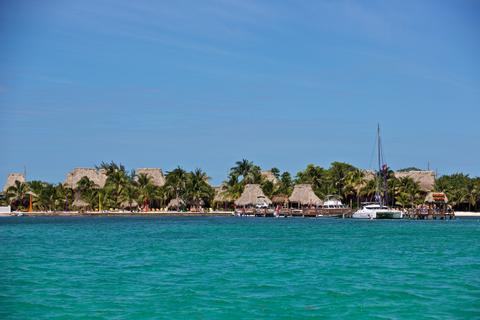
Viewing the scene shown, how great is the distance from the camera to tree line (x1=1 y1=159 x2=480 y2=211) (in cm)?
9256

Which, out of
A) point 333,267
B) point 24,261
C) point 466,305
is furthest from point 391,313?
point 24,261

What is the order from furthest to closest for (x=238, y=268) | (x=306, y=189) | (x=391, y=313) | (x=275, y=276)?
(x=306, y=189), (x=238, y=268), (x=275, y=276), (x=391, y=313)

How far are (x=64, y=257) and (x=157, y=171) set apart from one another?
72288 millimetres

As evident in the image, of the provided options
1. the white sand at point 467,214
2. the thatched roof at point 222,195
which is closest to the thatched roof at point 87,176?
the thatched roof at point 222,195

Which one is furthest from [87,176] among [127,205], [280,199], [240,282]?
[240,282]

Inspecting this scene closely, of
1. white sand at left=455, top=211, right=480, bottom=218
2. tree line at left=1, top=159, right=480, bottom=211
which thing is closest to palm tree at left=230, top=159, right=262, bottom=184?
tree line at left=1, top=159, right=480, bottom=211

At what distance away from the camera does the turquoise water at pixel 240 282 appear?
1747cm

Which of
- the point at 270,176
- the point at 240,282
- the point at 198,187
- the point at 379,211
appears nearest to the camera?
the point at 240,282

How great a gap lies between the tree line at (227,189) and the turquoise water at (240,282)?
184ft

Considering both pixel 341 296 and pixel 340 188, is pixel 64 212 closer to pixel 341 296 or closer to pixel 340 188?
pixel 340 188

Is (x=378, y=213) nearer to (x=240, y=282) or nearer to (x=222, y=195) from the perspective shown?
(x=222, y=195)

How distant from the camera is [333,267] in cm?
2645

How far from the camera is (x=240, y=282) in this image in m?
22.2

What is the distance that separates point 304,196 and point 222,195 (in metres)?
13.8
